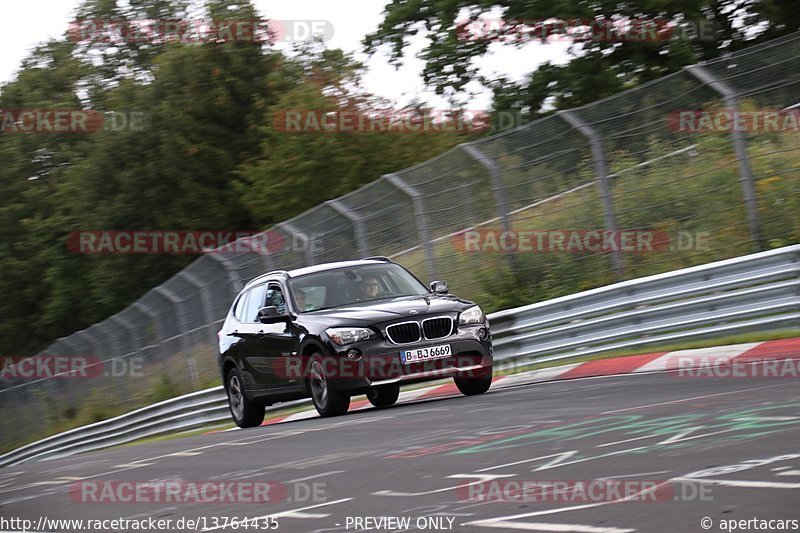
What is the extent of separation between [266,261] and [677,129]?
28.8 feet

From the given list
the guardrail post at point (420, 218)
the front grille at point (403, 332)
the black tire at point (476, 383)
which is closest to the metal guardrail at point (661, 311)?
the black tire at point (476, 383)

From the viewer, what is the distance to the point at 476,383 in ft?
44.7

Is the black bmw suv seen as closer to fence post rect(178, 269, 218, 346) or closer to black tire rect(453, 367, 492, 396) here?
black tire rect(453, 367, 492, 396)

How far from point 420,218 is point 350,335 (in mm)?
5041

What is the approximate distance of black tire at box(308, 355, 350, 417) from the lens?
13.1 m

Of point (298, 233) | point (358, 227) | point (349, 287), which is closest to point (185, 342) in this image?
point (298, 233)

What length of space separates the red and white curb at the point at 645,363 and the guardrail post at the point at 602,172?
5.08 ft

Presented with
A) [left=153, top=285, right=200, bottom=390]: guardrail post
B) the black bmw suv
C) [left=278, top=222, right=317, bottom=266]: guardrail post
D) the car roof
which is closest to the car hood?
Result: the black bmw suv

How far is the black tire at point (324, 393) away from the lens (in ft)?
43.1

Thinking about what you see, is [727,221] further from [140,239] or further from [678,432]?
[140,239]

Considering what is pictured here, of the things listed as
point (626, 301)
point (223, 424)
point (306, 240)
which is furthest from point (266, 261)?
point (626, 301)

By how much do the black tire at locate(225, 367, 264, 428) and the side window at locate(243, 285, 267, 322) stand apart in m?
0.68

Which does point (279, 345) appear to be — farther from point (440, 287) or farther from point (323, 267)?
point (440, 287)

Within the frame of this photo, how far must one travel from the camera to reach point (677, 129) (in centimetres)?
1437
